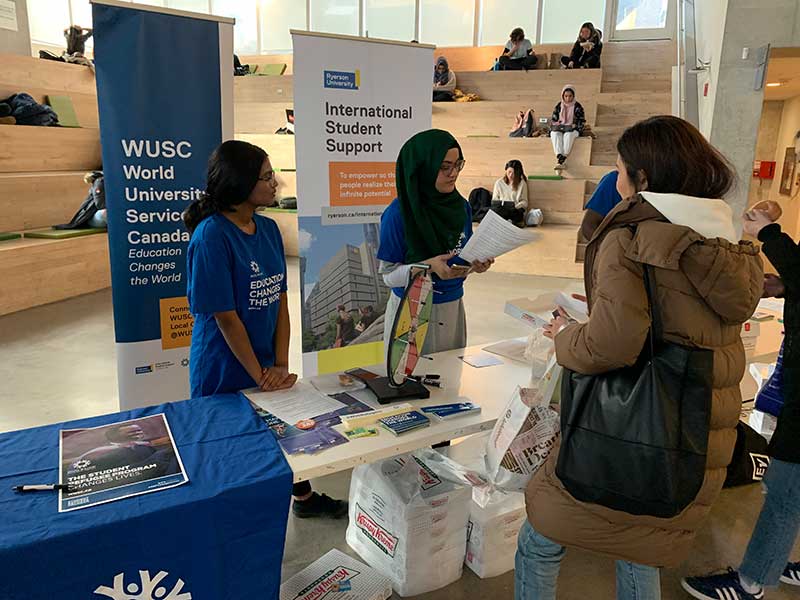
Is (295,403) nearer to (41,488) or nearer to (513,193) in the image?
(41,488)

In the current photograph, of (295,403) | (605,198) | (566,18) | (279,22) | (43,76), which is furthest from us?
(279,22)

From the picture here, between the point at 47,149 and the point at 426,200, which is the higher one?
the point at 47,149

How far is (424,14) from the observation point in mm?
10594

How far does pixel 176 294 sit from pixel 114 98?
81 cm

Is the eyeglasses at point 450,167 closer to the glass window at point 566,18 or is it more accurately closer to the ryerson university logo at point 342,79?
the ryerson university logo at point 342,79

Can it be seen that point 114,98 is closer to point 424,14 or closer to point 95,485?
point 95,485

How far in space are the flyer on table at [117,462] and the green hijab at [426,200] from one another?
3.41 feet

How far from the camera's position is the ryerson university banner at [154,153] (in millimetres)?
2227

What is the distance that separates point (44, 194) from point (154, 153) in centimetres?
433

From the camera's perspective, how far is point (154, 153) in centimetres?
235

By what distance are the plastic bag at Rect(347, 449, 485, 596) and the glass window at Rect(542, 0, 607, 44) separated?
31.8ft

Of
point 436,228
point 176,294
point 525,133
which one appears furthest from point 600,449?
point 525,133

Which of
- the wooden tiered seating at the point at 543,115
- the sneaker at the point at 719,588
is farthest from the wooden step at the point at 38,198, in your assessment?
the sneaker at the point at 719,588

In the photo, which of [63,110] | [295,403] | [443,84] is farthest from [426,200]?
[443,84]
